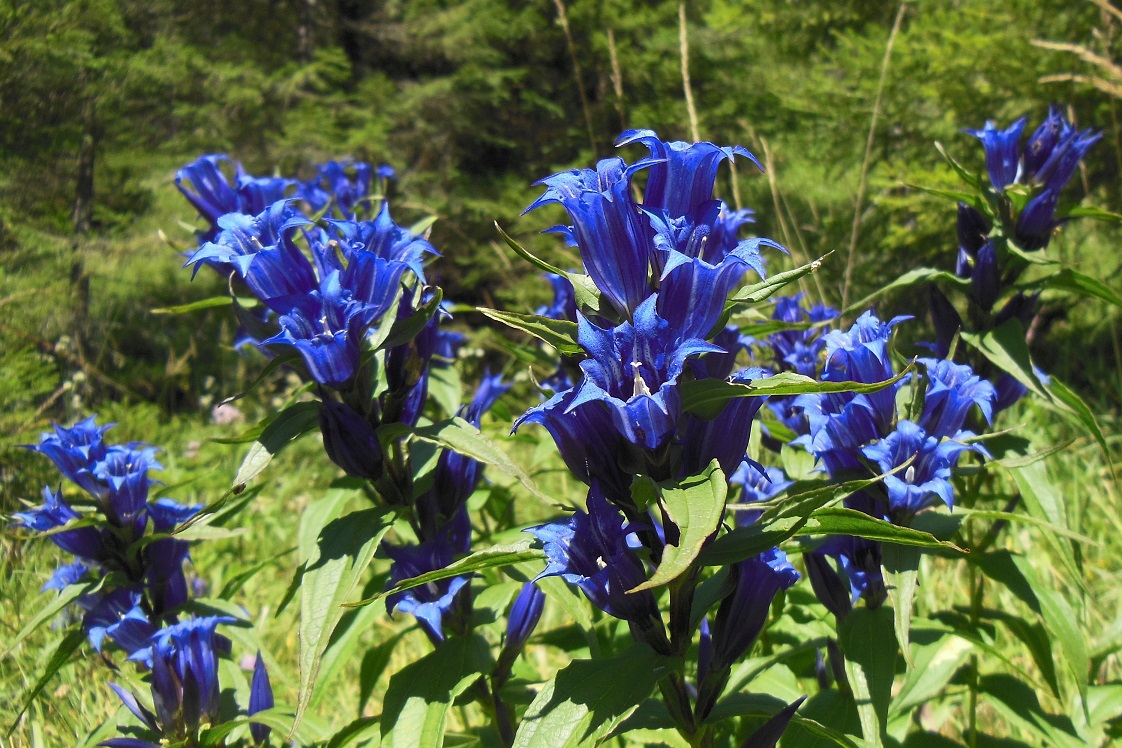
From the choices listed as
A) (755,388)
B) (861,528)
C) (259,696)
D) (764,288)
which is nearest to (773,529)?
(861,528)

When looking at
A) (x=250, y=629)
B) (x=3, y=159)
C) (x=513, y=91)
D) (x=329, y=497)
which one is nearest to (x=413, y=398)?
(x=329, y=497)

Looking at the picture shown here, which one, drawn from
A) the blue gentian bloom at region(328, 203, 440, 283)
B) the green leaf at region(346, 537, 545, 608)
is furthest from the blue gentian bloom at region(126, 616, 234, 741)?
the blue gentian bloom at region(328, 203, 440, 283)

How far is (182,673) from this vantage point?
1731 millimetres

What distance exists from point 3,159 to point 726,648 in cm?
505

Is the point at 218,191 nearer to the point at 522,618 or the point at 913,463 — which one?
the point at 522,618

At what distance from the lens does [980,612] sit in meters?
2.08

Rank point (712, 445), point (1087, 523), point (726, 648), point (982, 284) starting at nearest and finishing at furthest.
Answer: point (712, 445) < point (726, 648) < point (982, 284) < point (1087, 523)

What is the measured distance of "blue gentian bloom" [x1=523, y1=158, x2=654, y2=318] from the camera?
1.11m

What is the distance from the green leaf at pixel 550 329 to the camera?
42.4 inches

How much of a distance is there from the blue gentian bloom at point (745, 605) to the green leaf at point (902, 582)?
180 millimetres

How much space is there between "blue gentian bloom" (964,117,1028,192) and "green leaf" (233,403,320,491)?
5.72 ft

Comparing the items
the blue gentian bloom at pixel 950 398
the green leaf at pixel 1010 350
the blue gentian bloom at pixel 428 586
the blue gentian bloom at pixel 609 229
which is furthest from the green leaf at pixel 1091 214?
the blue gentian bloom at pixel 428 586

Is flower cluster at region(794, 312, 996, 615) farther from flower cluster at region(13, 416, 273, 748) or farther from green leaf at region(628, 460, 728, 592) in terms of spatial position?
flower cluster at region(13, 416, 273, 748)

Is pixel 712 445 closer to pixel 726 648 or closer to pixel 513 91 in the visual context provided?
pixel 726 648
